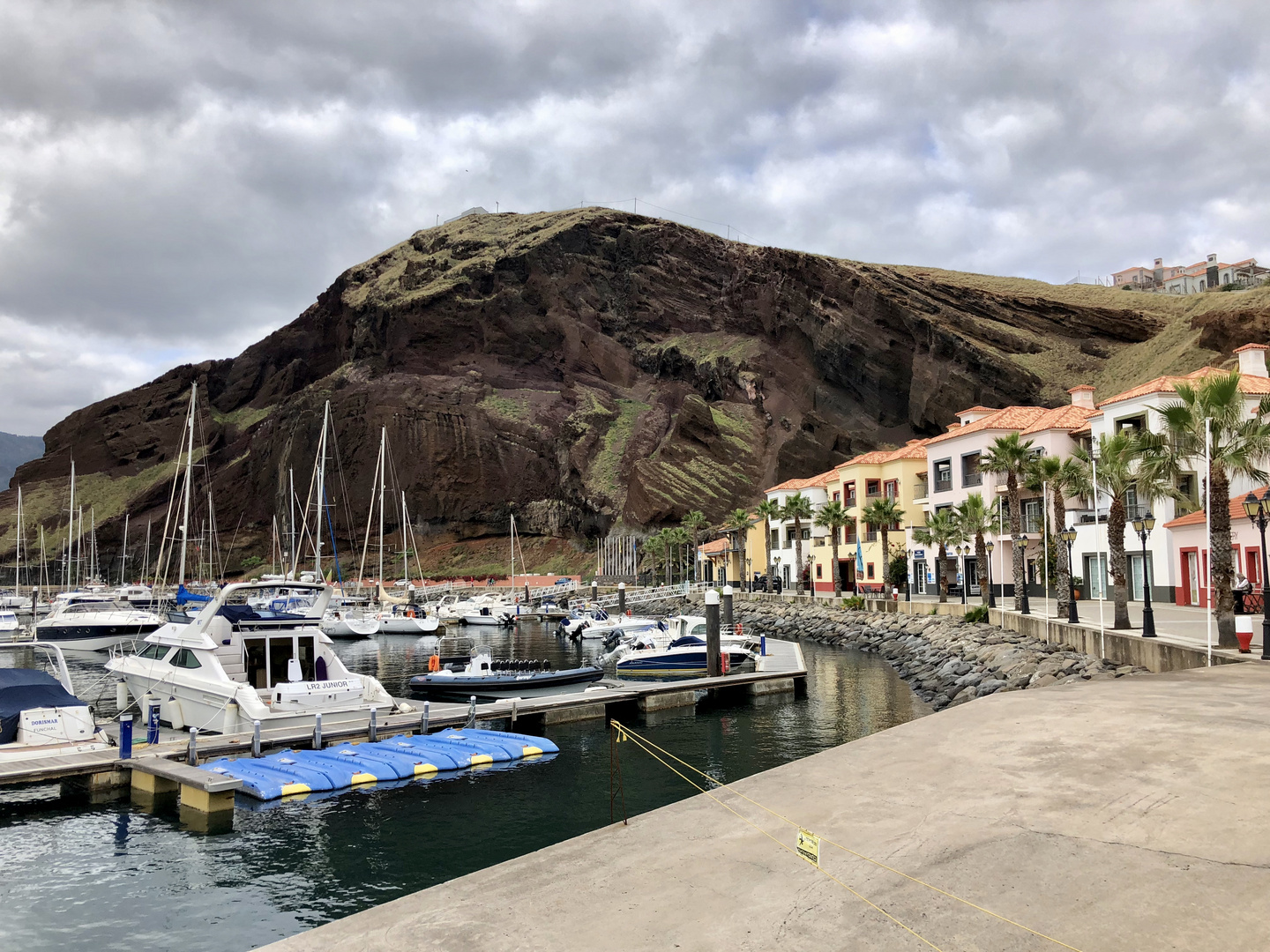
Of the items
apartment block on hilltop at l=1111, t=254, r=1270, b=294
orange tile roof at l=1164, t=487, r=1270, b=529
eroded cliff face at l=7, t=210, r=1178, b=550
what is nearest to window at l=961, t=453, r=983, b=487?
orange tile roof at l=1164, t=487, r=1270, b=529

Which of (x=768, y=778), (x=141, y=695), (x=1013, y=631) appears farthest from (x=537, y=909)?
(x=1013, y=631)

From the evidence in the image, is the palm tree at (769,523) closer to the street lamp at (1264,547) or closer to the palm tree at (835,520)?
the palm tree at (835,520)

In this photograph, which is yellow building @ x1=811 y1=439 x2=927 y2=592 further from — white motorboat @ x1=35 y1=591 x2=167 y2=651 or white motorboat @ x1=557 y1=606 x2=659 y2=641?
white motorboat @ x1=35 y1=591 x2=167 y2=651

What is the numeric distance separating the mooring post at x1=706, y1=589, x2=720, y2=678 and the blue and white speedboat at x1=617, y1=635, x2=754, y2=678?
6.42 ft

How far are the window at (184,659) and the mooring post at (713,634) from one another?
18266 mm

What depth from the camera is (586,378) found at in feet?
536

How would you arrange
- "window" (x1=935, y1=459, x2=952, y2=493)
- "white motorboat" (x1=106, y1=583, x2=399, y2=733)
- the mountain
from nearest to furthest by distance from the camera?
1. "white motorboat" (x1=106, y1=583, x2=399, y2=733)
2. "window" (x1=935, y1=459, x2=952, y2=493)
3. the mountain

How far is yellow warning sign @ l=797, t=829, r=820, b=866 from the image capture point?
9.22 metres

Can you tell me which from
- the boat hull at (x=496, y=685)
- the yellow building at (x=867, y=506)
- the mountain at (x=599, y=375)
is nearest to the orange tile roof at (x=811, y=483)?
the yellow building at (x=867, y=506)

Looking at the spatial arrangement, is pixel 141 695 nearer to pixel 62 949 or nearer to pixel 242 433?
pixel 62 949

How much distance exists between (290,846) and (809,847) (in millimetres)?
11633

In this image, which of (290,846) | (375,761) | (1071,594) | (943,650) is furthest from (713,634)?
(290,846)

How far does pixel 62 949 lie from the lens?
1266 centimetres

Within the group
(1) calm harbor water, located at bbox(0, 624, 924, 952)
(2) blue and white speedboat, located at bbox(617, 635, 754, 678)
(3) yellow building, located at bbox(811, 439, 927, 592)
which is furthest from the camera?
(3) yellow building, located at bbox(811, 439, 927, 592)
